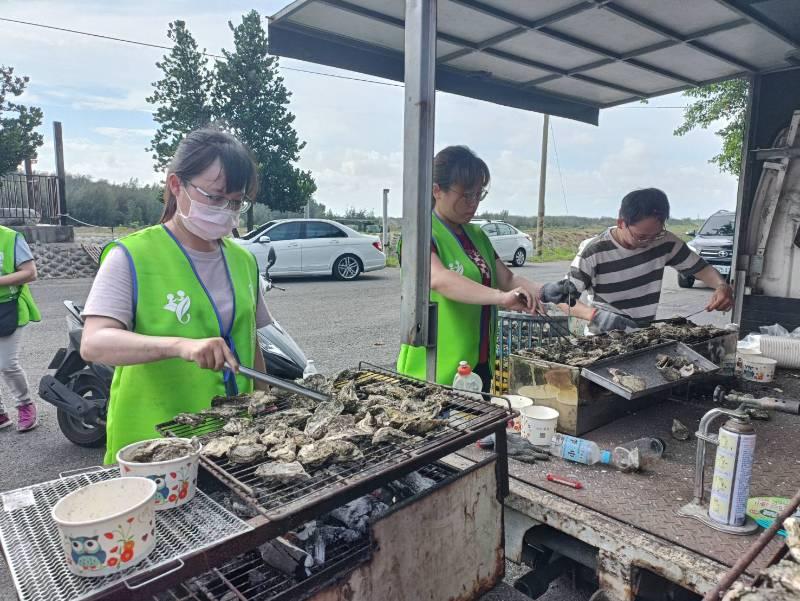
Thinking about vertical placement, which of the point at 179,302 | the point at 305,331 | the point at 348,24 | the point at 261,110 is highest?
the point at 261,110

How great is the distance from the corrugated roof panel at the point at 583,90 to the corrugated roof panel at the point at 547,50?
1.05 feet

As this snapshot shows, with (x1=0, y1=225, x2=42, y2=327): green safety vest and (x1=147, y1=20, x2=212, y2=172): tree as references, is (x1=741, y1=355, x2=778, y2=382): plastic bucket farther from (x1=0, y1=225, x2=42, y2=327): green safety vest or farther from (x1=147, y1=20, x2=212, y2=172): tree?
(x1=147, y1=20, x2=212, y2=172): tree

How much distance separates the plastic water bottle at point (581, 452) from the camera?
6.44 feet

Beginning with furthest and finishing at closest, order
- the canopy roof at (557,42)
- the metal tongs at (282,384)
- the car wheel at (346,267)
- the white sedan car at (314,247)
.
Result: the car wheel at (346,267) → the white sedan car at (314,247) → the canopy roof at (557,42) → the metal tongs at (282,384)

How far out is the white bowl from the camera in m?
0.93

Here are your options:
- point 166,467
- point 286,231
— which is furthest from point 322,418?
point 286,231

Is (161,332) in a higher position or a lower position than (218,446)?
higher

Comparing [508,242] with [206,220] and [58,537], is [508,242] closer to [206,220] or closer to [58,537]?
[206,220]

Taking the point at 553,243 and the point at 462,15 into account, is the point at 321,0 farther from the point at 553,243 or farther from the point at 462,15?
the point at 553,243

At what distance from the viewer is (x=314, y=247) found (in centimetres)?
1363

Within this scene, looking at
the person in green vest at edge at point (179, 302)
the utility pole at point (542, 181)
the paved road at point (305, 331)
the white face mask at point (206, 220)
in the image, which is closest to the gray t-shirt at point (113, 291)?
the person in green vest at edge at point (179, 302)

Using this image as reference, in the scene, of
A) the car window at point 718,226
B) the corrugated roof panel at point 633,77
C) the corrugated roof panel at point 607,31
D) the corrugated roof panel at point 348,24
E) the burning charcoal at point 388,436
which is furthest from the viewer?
the car window at point 718,226

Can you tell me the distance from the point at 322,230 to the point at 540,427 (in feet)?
40.3

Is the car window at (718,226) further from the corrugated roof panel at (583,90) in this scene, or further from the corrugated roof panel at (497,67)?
the corrugated roof panel at (497,67)
